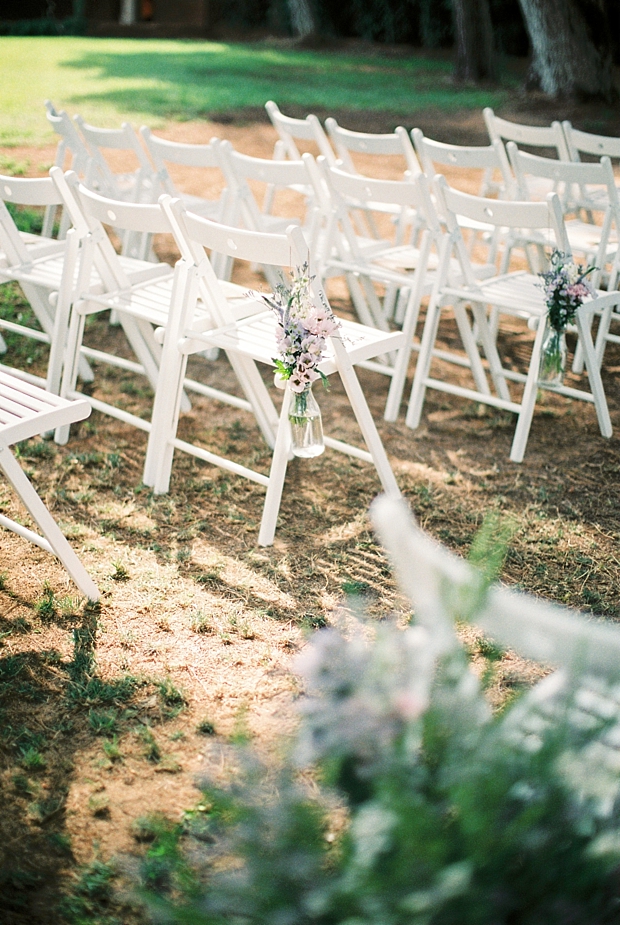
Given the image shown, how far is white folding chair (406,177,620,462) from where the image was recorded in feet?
11.3

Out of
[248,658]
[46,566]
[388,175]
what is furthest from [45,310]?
[388,175]

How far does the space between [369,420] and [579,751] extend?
2.07m

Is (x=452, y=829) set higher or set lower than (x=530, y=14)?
lower

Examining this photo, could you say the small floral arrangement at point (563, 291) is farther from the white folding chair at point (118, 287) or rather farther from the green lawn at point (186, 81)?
the green lawn at point (186, 81)

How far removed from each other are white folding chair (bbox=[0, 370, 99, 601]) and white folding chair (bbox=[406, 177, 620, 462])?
1.87 metres

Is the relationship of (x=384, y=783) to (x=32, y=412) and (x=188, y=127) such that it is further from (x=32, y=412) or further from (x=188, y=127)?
(x=188, y=127)

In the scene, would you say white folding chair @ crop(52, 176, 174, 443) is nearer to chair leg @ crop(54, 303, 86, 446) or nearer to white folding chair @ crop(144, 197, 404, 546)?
chair leg @ crop(54, 303, 86, 446)

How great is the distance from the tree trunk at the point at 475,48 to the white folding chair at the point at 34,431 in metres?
13.9

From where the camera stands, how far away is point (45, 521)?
2.52m

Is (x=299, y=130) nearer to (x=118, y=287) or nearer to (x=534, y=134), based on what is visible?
(x=534, y=134)

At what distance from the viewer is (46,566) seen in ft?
9.82

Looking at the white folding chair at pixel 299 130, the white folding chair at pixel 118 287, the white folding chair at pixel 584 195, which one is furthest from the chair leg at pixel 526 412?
the white folding chair at pixel 299 130

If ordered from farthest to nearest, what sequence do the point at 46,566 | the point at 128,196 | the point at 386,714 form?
Answer: the point at 128,196
the point at 46,566
the point at 386,714

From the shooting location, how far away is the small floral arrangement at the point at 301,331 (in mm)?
2758
